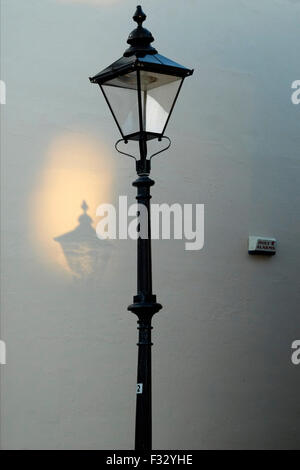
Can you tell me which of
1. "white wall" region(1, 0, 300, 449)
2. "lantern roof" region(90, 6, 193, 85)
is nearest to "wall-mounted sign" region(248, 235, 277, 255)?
"white wall" region(1, 0, 300, 449)

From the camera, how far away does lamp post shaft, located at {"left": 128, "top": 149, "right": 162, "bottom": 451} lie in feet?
16.9

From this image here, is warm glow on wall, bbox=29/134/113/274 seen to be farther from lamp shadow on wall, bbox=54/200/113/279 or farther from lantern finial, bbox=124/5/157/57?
lantern finial, bbox=124/5/157/57

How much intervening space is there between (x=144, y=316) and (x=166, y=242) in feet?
7.54

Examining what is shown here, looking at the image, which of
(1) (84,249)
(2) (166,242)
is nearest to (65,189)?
(1) (84,249)

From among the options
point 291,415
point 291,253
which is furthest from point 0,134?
point 291,415

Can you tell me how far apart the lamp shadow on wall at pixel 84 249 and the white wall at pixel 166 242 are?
0.04 m

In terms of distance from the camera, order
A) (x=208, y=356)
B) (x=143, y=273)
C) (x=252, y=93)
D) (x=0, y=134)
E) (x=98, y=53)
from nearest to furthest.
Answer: (x=143, y=273) < (x=0, y=134) < (x=98, y=53) < (x=208, y=356) < (x=252, y=93)

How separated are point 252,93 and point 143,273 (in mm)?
3683

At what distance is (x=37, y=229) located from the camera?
6.78 meters

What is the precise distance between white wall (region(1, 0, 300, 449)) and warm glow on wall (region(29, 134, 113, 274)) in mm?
12

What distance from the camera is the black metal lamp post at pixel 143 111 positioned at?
518 centimetres

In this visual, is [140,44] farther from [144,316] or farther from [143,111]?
[144,316]
